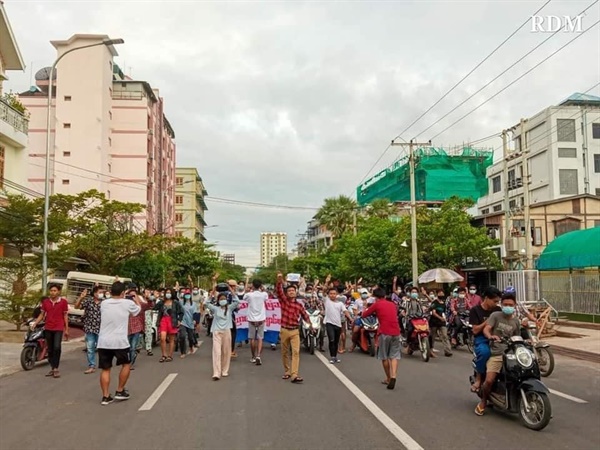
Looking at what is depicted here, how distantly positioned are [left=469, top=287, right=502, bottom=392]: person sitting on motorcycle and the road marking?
1.39 meters

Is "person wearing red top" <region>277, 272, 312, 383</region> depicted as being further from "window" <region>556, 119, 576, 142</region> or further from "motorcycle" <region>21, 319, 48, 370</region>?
"window" <region>556, 119, 576, 142</region>

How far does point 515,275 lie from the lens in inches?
938

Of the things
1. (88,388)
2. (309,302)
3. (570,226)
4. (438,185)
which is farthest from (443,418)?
(438,185)

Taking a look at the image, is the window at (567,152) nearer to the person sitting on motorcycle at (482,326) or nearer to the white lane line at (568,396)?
the white lane line at (568,396)

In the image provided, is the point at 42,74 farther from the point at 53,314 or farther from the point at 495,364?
the point at 495,364

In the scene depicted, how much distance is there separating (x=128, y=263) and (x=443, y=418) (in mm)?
29277

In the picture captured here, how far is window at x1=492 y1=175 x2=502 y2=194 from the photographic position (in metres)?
63.2

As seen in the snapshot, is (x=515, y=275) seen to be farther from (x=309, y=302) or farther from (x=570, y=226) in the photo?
(x=570, y=226)

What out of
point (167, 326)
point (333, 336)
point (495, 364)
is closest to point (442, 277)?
point (333, 336)

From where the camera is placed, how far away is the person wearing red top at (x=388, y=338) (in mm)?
9875

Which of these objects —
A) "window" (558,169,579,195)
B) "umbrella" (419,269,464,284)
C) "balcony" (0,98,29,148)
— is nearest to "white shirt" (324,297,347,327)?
"umbrella" (419,269,464,284)

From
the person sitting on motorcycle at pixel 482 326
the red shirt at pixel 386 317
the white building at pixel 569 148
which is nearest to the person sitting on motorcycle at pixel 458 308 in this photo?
the red shirt at pixel 386 317

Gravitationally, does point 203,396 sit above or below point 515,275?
below

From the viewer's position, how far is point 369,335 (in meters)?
15.0
